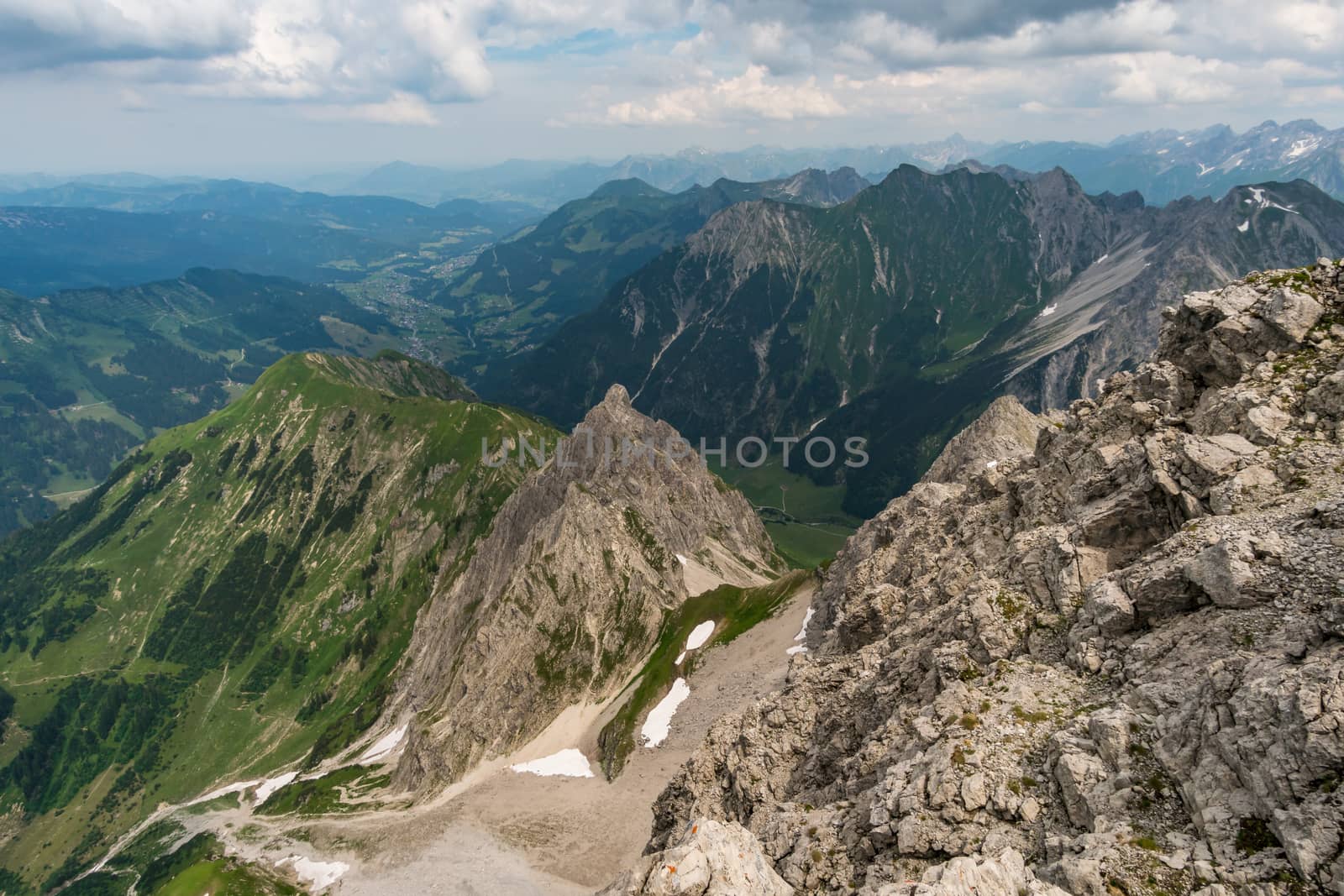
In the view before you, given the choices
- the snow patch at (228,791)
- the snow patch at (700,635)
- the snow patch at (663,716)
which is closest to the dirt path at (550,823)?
the snow patch at (663,716)

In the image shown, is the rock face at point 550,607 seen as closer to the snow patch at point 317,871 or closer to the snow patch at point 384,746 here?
the snow patch at point 384,746

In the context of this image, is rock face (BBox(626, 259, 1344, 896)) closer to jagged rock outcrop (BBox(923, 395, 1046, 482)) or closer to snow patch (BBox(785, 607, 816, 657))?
snow patch (BBox(785, 607, 816, 657))

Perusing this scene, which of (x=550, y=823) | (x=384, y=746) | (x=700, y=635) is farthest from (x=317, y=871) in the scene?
(x=700, y=635)

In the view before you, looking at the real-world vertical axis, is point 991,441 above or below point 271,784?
above

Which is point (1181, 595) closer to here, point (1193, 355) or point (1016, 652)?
point (1016, 652)

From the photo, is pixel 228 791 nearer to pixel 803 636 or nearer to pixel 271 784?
pixel 271 784
